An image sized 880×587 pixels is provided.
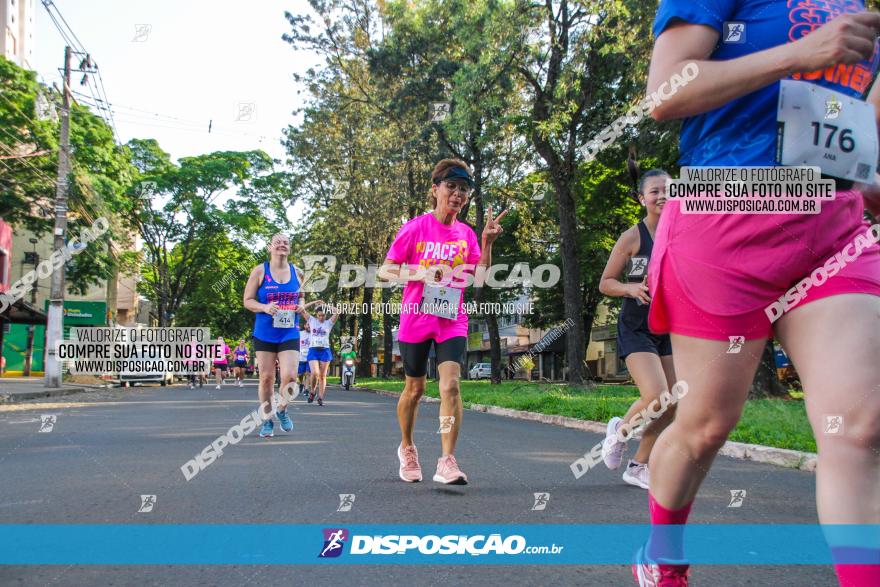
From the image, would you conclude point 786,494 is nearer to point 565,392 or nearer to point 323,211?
point 565,392

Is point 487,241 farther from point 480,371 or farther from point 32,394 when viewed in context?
point 480,371

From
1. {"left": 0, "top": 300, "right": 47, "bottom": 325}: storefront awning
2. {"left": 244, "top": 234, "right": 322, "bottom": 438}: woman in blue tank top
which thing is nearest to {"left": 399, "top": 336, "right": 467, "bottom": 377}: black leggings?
{"left": 244, "top": 234, "right": 322, "bottom": 438}: woman in blue tank top

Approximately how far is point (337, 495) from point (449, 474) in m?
0.80

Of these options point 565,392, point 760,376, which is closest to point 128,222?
point 565,392

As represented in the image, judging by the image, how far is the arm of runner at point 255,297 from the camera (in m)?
8.26

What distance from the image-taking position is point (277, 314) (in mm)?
8461

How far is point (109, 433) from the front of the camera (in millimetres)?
9820

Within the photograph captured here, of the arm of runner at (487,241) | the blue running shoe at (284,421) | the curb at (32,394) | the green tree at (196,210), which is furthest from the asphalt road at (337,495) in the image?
the green tree at (196,210)

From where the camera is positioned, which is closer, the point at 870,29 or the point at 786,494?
the point at 870,29

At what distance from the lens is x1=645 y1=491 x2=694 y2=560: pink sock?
234cm

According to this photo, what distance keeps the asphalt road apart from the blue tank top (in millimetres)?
1157

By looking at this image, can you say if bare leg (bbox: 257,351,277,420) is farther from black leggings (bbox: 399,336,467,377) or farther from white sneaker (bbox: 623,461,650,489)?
white sneaker (bbox: 623,461,650,489)

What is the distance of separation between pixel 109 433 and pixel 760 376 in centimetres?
1493

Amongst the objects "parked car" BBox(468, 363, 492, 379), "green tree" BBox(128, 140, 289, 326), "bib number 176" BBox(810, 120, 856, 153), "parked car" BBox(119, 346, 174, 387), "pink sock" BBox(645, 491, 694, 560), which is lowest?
"parked car" BBox(468, 363, 492, 379)
